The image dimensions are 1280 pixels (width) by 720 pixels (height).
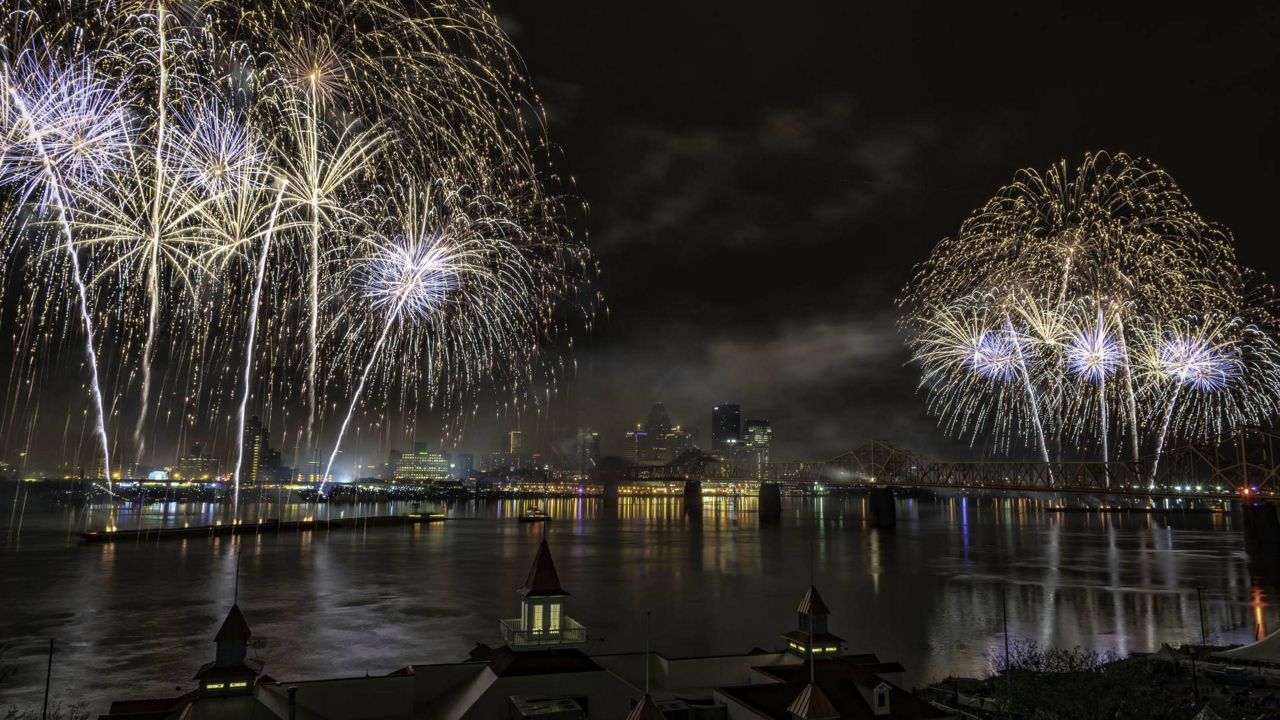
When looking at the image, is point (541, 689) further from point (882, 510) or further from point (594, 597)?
point (882, 510)

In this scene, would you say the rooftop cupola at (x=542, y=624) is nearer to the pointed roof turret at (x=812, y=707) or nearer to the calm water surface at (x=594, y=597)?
the pointed roof turret at (x=812, y=707)

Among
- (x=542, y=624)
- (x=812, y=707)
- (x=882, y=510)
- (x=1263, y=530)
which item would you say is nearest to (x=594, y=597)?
(x=542, y=624)

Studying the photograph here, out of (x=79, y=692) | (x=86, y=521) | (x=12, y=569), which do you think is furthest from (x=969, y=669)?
(x=86, y=521)

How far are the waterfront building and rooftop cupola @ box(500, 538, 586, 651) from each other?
0.03 meters

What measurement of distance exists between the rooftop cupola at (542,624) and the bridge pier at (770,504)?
13134 centimetres

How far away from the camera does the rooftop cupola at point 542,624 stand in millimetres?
23188

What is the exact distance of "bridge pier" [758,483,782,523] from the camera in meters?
153

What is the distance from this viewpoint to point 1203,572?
7250cm

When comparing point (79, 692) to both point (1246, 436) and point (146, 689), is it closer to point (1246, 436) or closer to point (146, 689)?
point (146, 689)

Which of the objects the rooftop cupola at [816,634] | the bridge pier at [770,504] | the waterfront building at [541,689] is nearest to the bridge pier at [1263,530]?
the bridge pier at [770,504]

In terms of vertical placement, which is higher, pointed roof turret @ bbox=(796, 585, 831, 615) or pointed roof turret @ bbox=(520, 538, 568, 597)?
pointed roof turret @ bbox=(520, 538, 568, 597)

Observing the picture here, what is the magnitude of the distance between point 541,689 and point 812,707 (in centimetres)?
723

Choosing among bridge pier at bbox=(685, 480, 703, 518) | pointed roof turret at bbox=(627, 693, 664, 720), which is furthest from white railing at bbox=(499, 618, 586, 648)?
bridge pier at bbox=(685, 480, 703, 518)

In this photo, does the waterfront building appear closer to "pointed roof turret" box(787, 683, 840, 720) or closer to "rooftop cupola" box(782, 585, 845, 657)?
"pointed roof turret" box(787, 683, 840, 720)
